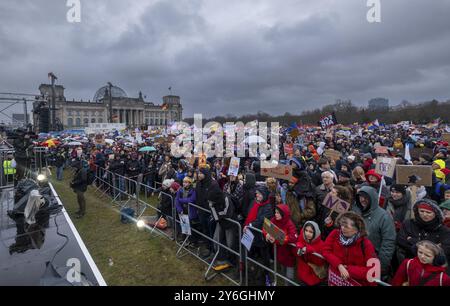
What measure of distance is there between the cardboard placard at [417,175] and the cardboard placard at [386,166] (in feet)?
2.11

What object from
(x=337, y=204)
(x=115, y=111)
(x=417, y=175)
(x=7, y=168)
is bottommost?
(x=7, y=168)

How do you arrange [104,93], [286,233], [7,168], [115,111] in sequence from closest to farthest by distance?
[286,233] < [7,168] < [115,111] < [104,93]

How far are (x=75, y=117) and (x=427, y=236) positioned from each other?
127265 millimetres

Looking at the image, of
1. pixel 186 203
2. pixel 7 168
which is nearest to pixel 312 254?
pixel 186 203

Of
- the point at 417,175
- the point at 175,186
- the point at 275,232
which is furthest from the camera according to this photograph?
the point at 175,186

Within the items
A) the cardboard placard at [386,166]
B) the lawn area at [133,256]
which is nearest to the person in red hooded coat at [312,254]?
the lawn area at [133,256]

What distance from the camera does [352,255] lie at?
10.9 feet

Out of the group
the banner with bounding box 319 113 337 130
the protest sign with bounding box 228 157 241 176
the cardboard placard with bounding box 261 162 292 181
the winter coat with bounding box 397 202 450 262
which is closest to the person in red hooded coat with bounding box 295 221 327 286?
the winter coat with bounding box 397 202 450 262

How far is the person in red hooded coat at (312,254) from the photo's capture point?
3734mm

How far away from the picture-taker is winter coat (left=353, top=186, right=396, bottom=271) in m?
3.59

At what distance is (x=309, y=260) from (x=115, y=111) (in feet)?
416

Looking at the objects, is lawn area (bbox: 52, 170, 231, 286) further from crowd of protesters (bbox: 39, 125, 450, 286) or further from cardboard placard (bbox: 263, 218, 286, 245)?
cardboard placard (bbox: 263, 218, 286, 245)

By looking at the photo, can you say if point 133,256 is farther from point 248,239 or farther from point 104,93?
point 104,93

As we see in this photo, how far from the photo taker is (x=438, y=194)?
5938 mm
